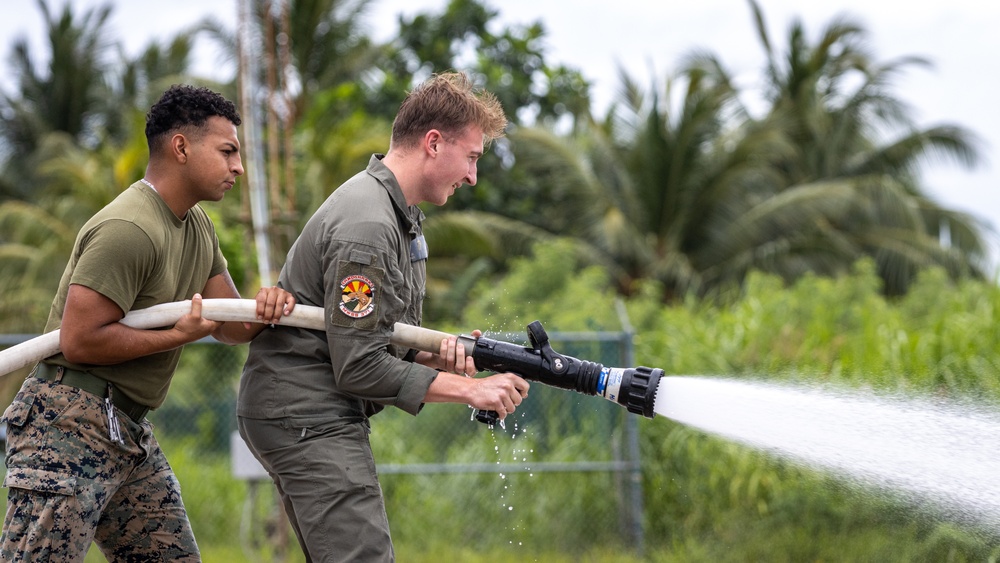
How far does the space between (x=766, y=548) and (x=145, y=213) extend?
5.07 meters

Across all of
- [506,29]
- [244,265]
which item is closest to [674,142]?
[506,29]

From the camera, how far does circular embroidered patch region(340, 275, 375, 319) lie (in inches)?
121

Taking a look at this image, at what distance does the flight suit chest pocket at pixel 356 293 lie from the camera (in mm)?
3076

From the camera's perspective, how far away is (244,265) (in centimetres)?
964

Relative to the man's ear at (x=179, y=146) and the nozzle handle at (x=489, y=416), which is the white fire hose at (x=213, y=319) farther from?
the man's ear at (x=179, y=146)

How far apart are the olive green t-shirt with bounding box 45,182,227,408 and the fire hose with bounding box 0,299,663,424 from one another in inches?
3.4

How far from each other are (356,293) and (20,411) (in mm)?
1105

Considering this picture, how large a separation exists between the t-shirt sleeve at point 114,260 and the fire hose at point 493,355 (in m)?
0.11

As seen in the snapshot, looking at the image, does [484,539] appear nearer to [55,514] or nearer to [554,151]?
[55,514]

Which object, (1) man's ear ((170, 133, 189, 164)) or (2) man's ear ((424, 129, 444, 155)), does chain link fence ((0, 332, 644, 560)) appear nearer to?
(2) man's ear ((424, 129, 444, 155))

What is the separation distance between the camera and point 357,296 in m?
3.08

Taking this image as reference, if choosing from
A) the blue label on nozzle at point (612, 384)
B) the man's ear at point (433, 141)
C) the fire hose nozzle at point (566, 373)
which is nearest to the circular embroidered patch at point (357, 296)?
the fire hose nozzle at point (566, 373)

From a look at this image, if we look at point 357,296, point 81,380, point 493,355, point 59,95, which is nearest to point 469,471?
point 493,355

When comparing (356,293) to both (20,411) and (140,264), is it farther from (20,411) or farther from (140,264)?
(20,411)
